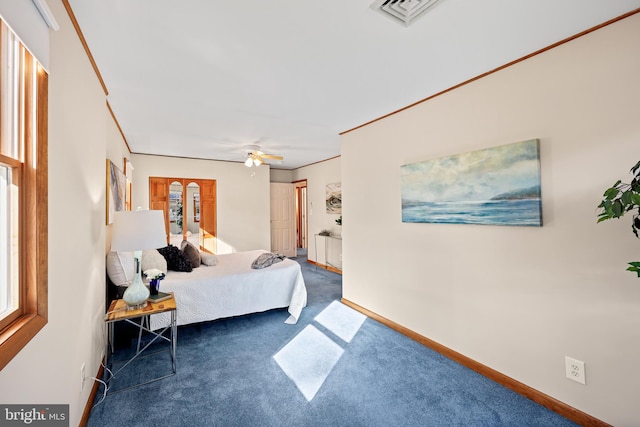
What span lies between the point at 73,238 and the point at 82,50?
121cm

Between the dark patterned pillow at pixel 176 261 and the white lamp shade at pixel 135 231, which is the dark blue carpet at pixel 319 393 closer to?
the dark patterned pillow at pixel 176 261

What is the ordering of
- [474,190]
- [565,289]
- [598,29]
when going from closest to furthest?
[598,29]
[565,289]
[474,190]

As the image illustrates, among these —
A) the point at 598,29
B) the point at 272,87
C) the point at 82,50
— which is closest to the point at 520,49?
the point at 598,29

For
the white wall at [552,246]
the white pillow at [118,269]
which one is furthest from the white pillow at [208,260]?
the white wall at [552,246]

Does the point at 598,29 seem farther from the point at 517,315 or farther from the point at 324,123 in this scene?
the point at 324,123

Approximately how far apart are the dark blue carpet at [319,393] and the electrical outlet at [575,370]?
0.94 ft

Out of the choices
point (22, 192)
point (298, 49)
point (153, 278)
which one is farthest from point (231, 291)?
point (298, 49)

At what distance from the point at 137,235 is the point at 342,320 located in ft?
7.85

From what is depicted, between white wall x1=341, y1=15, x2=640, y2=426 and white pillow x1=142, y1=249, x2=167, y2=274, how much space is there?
2.81 meters

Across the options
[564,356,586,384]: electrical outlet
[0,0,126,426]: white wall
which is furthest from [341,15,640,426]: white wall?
[0,0,126,426]: white wall

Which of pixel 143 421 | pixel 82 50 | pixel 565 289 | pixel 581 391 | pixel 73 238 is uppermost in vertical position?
pixel 82 50

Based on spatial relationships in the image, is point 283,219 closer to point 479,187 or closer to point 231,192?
point 231,192

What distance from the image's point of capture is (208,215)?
19.6 ft

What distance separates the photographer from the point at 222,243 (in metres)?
6.08
